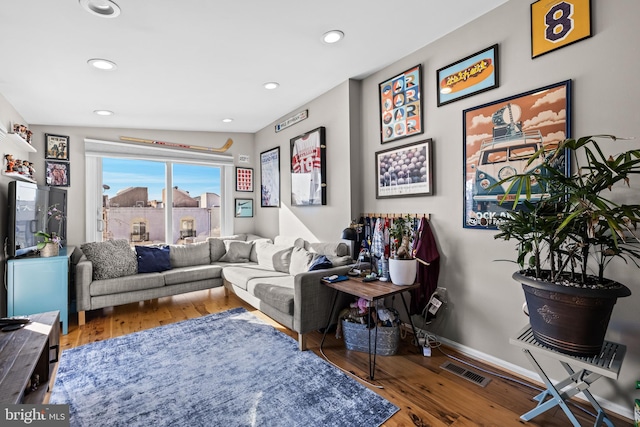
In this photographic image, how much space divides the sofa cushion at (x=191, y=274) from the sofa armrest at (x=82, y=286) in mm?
724

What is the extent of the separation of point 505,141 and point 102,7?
269 cm

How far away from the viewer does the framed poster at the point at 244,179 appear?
200 inches

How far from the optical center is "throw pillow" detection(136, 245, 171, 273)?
3.68 metres

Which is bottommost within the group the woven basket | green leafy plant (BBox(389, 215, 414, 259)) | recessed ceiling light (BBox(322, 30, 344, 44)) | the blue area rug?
the blue area rug

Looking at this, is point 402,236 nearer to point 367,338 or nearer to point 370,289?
point 370,289

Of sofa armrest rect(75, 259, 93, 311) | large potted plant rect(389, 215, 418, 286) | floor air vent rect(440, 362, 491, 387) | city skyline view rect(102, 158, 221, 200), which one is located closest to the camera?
floor air vent rect(440, 362, 491, 387)

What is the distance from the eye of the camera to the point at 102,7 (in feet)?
5.92

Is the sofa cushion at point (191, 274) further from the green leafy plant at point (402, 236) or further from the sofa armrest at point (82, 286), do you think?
the green leafy plant at point (402, 236)

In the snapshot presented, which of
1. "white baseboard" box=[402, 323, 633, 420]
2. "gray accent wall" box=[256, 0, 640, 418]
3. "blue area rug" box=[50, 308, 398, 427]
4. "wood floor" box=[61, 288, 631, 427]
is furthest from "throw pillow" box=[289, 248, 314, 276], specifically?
"white baseboard" box=[402, 323, 633, 420]

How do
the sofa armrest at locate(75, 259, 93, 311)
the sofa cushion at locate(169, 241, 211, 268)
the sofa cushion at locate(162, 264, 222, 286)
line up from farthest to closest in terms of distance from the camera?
1. the sofa cushion at locate(169, 241, 211, 268)
2. the sofa cushion at locate(162, 264, 222, 286)
3. the sofa armrest at locate(75, 259, 93, 311)

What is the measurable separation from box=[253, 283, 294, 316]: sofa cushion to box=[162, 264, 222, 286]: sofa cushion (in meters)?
1.08

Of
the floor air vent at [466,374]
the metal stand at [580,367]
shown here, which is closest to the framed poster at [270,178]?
the floor air vent at [466,374]

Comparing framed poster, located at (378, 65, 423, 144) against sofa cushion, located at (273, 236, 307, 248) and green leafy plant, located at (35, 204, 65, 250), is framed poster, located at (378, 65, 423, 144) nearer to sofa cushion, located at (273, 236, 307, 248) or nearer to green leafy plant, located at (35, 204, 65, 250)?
sofa cushion, located at (273, 236, 307, 248)

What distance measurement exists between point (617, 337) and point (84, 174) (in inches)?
212
